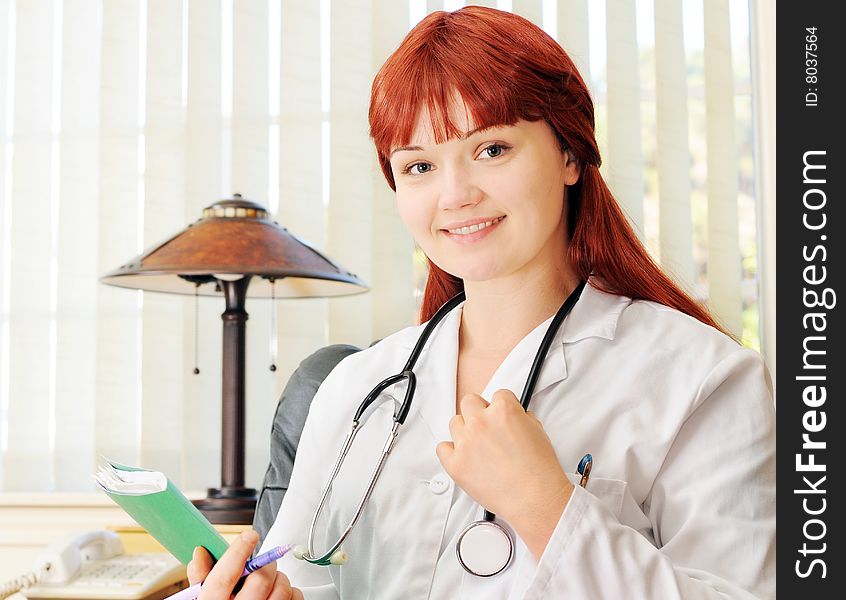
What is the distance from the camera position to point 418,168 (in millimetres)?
1013

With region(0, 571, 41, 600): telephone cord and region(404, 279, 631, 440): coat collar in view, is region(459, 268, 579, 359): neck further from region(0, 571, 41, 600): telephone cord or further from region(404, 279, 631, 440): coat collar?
region(0, 571, 41, 600): telephone cord

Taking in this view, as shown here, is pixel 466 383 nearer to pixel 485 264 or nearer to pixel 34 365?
pixel 485 264

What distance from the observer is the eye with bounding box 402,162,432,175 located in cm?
101

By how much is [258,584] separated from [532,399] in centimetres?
35

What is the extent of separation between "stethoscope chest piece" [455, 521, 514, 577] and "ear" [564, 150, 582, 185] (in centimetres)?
40

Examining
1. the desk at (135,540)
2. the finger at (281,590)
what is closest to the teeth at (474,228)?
the finger at (281,590)

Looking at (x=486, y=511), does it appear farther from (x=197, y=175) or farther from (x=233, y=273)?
(x=197, y=175)

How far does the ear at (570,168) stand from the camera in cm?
103

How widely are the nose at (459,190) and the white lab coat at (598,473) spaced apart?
0.19 m

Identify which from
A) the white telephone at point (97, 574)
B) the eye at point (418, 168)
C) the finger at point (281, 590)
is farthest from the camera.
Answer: the white telephone at point (97, 574)
